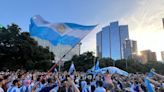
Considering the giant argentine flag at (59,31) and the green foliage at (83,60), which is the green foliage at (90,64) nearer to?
the green foliage at (83,60)

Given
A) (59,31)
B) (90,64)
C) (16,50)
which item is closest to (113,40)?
(90,64)

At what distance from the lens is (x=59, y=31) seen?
10.0m

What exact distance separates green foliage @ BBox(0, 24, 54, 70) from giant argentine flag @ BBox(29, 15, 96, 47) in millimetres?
33421

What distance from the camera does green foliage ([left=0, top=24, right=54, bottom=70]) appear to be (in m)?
42.9

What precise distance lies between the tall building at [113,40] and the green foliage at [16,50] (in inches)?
2453

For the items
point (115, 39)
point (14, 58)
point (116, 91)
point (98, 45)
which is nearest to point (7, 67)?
point (14, 58)

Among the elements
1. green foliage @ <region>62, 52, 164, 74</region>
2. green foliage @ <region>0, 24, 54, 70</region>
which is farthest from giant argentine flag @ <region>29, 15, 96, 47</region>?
green foliage @ <region>62, 52, 164, 74</region>

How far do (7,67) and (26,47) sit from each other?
4906 millimetres

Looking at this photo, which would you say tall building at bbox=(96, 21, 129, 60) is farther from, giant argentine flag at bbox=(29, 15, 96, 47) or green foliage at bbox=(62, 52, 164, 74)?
giant argentine flag at bbox=(29, 15, 96, 47)

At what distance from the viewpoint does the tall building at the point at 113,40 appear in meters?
106

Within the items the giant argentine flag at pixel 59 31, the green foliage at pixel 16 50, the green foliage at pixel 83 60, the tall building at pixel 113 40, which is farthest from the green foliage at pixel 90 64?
the giant argentine flag at pixel 59 31

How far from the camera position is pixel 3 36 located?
43.8 m

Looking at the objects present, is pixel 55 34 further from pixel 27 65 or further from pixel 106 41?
pixel 106 41

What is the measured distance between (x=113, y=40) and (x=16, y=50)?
72402 mm
